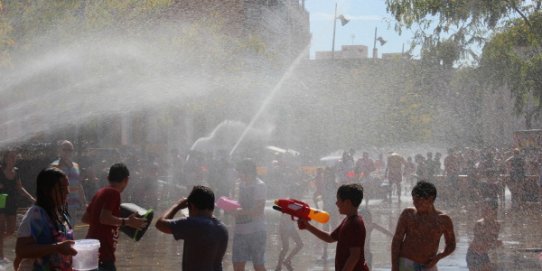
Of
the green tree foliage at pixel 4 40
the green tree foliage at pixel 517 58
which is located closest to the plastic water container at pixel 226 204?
the green tree foliage at pixel 4 40

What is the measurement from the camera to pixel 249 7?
65.0 m

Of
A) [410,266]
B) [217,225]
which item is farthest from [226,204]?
[217,225]

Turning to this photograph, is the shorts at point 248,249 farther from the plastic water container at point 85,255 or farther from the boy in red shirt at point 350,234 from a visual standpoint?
the plastic water container at point 85,255

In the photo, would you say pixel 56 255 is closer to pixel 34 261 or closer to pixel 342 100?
pixel 34 261

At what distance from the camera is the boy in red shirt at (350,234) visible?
596 cm

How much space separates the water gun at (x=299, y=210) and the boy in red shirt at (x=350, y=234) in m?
0.09

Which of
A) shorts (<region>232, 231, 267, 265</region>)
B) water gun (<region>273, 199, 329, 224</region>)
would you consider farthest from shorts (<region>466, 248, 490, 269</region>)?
water gun (<region>273, 199, 329, 224</region>)

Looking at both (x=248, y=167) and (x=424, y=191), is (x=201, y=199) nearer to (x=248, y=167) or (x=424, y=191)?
(x=424, y=191)

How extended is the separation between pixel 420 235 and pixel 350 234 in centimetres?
95

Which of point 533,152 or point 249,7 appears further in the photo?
point 249,7

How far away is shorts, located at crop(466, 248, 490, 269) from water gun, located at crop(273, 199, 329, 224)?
3162mm

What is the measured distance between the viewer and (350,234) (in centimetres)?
600

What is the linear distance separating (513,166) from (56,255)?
64.7 feet

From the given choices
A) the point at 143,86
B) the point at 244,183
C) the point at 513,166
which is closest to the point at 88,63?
the point at 143,86
